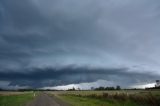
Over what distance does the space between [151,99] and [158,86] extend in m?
91.9

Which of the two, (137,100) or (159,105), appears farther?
(137,100)

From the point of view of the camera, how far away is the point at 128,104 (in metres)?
33.2

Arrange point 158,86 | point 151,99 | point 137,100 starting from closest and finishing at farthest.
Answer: point 151,99, point 137,100, point 158,86

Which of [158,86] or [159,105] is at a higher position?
[158,86]

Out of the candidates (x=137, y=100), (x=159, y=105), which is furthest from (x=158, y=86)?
(x=159, y=105)

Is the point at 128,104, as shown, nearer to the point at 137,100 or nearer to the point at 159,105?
the point at 137,100

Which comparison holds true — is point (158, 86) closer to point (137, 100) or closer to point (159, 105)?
point (137, 100)

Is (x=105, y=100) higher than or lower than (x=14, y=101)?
lower

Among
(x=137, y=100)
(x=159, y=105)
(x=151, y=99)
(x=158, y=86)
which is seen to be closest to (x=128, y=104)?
(x=137, y=100)

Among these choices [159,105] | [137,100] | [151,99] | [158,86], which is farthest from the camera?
[158,86]

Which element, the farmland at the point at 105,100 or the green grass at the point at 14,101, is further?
the green grass at the point at 14,101

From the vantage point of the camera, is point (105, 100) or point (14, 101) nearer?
point (14, 101)

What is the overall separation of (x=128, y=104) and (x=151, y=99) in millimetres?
7419

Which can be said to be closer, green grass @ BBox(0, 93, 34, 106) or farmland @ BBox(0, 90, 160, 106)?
farmland @ BBox(0, 90, 160, 106)
